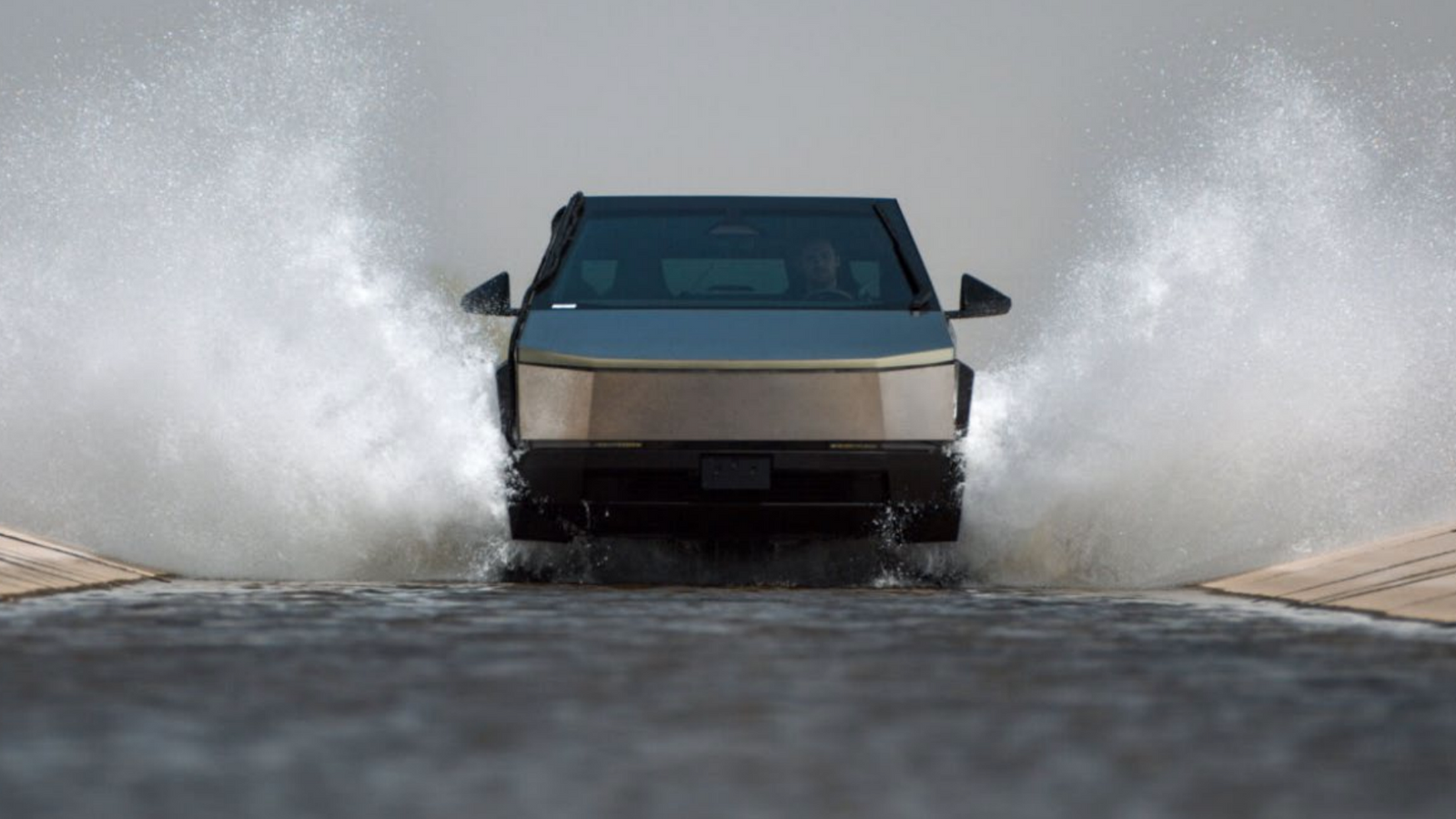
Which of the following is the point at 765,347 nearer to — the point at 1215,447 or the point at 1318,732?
the point at 1215,447

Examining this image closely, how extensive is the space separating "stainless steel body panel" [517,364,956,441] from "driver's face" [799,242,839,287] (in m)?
1.23

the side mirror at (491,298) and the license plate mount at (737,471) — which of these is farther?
the side mirror at (491,298)

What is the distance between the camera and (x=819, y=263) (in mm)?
13555

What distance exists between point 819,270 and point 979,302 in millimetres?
761

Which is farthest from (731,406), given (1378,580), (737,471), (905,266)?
(1378,580)

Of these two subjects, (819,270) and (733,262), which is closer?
(819,270)

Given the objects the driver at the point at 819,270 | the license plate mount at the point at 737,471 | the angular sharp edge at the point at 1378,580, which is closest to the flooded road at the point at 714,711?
the angular sharp edge at the point at 1378,580

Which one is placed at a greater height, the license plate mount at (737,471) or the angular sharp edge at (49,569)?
the license plate mount at (737,471)

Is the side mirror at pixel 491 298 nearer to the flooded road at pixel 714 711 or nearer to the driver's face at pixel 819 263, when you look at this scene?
the driver's face at pixel 819 263

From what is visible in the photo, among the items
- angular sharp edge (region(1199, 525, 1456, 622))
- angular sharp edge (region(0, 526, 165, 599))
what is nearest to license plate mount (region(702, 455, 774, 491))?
angular sharp edge (region(1199, 525, 1456, 622))

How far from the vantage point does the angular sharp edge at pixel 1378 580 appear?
10.8 metres

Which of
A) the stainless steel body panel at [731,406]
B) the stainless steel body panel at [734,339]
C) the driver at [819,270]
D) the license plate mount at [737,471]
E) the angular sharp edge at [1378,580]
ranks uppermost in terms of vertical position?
Result: the driver at [819,270]

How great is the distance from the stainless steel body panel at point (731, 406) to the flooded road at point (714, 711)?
4.40 feet

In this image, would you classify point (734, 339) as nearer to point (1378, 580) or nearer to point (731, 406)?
point (731, 406)
